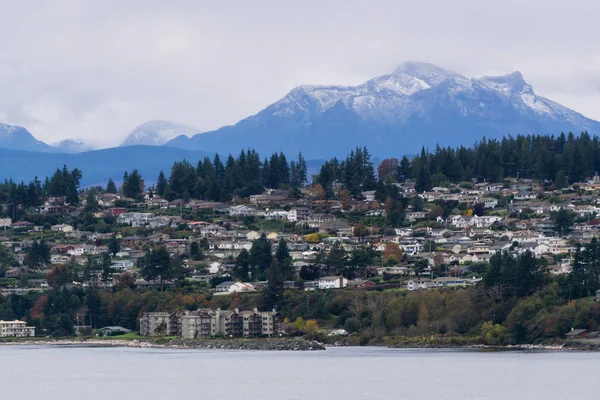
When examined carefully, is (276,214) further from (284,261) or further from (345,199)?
(284,261)

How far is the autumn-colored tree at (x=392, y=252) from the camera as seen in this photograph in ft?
408

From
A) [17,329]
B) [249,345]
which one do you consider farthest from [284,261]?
[17,329]

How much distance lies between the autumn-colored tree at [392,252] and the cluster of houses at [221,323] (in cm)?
1945

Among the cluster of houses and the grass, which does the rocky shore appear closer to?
the grass

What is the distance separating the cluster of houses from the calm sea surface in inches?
395

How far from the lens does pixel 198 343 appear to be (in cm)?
10450

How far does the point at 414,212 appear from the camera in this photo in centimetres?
14762

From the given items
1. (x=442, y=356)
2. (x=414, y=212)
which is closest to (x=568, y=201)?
(x=414, y=212)

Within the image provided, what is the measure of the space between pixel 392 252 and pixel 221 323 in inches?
968

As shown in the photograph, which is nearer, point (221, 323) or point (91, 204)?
point (221, 323)

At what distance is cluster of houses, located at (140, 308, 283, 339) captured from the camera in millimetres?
105188

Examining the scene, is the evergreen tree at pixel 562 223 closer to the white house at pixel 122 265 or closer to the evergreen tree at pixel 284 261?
the evergreen tree at pixel 284 261

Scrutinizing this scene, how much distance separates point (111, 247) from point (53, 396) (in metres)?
70.0

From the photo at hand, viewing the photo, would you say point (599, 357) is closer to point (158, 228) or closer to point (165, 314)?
point (165, 314)
